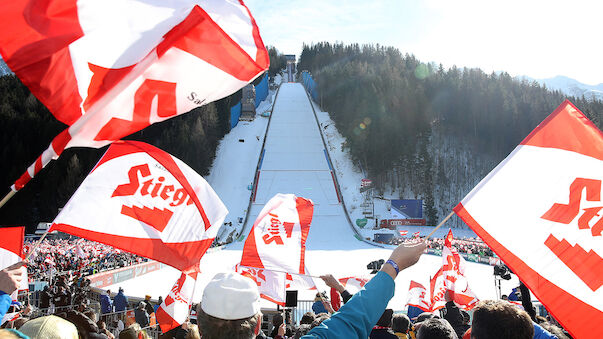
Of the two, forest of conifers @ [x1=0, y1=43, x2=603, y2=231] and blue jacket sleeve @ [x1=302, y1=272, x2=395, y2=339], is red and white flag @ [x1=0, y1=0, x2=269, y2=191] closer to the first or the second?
blue jacket sleeve @ [x1=302, y1=272, x2=395, y2=339]

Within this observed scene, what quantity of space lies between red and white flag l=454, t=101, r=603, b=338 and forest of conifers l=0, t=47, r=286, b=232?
3005 centimetres

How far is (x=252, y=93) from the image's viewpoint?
184 feet

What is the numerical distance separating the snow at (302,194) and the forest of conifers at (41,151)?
9.67ft

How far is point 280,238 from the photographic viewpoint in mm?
5711

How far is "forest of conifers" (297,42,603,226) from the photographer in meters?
42.2

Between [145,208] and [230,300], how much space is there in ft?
10.1

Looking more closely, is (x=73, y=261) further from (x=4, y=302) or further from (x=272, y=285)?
(x=4, y=302)

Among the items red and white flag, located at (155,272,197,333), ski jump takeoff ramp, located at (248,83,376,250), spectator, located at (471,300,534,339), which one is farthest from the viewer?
ski jump takeoff ramp, located at (248,83,376,250)

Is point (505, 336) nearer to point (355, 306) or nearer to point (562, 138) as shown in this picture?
point (355, 306)

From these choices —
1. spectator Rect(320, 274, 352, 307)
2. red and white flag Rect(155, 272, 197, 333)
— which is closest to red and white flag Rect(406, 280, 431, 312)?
red and white flag Rect(155, 272, 197, 333)

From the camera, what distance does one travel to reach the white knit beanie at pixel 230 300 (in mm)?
1588

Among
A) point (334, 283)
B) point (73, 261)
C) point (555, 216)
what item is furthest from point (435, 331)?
point (73, 261)

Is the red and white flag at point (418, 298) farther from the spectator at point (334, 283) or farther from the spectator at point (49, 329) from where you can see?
the spectator at point (49, 329)

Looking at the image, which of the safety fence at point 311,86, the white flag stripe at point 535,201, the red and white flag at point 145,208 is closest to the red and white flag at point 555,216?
the white flag stripe at point 535,201
